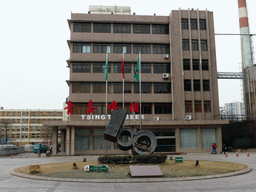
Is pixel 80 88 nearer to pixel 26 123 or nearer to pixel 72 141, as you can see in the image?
pixel 72 141

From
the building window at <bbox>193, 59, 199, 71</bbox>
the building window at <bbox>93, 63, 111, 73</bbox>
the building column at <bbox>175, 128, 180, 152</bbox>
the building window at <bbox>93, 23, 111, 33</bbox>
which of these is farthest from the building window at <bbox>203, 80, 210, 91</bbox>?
the building window at <bbox>93, 23, 111, 33</bbox>

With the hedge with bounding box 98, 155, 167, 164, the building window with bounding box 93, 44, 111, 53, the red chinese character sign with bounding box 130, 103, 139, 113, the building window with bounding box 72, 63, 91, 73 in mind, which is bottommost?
the hedge with bounding box 98, 155, 167, 164

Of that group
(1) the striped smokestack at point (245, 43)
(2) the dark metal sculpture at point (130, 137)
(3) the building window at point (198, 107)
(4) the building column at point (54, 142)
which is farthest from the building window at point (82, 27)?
(1) the striped smokestack at point (245, 43)

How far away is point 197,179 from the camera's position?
16578 mm

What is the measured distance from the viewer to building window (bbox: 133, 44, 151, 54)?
4881 centimetres

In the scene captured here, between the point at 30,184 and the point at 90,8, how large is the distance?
44323 millimetres

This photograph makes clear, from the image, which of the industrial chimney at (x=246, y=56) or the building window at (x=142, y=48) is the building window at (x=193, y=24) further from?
the industrial chimney at (x=246, y=56)

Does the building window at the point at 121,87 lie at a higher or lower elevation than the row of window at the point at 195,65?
lower

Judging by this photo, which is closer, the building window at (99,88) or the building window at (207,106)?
the building window at (99,88)

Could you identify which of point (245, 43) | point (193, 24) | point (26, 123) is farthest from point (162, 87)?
point (26, 123)

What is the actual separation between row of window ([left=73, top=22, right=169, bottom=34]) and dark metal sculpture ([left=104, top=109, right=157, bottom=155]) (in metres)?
Answer: 26.4

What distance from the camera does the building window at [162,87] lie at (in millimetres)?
48094

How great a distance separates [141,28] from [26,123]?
92.6m

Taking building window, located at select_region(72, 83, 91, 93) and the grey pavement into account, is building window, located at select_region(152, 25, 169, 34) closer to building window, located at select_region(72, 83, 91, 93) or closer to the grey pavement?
building window, located at select_region(72, 83, 91, 93)
